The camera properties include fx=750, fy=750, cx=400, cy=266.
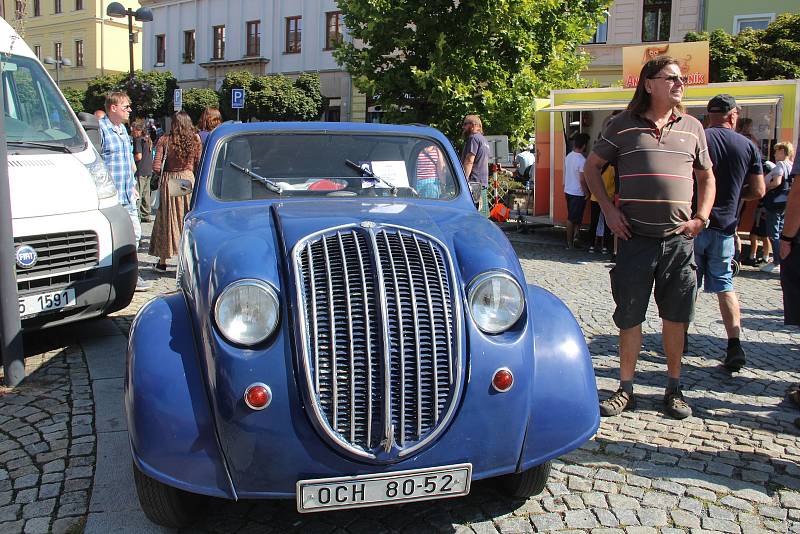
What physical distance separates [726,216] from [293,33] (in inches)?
1507

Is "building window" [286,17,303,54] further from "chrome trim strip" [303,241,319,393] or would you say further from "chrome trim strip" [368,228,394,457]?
"chrome trim strip" [368,228,394,457]

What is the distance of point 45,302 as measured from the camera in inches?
199

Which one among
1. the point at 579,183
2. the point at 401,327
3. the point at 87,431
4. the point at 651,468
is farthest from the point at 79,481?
the point at 579,183

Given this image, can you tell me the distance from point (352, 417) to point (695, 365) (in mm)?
3704

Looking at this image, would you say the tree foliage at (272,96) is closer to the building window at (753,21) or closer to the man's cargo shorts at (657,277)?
the building window at (753,21)

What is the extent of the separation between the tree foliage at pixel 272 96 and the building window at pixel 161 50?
43.4 feet

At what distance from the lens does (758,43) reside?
22.3 metres

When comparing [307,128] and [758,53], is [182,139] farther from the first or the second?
[758,53]

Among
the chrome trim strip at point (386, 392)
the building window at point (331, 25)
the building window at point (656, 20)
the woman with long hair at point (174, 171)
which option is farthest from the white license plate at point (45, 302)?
the building window at point (331, 25)

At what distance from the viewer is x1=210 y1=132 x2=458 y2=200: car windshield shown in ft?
13.4

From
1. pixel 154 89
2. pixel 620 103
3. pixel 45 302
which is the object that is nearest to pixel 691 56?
pixel 620 103

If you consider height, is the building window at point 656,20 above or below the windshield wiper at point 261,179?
above

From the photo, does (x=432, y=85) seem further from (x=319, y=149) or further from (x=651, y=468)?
(x=651, y=468)

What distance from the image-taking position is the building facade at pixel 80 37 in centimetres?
5359
